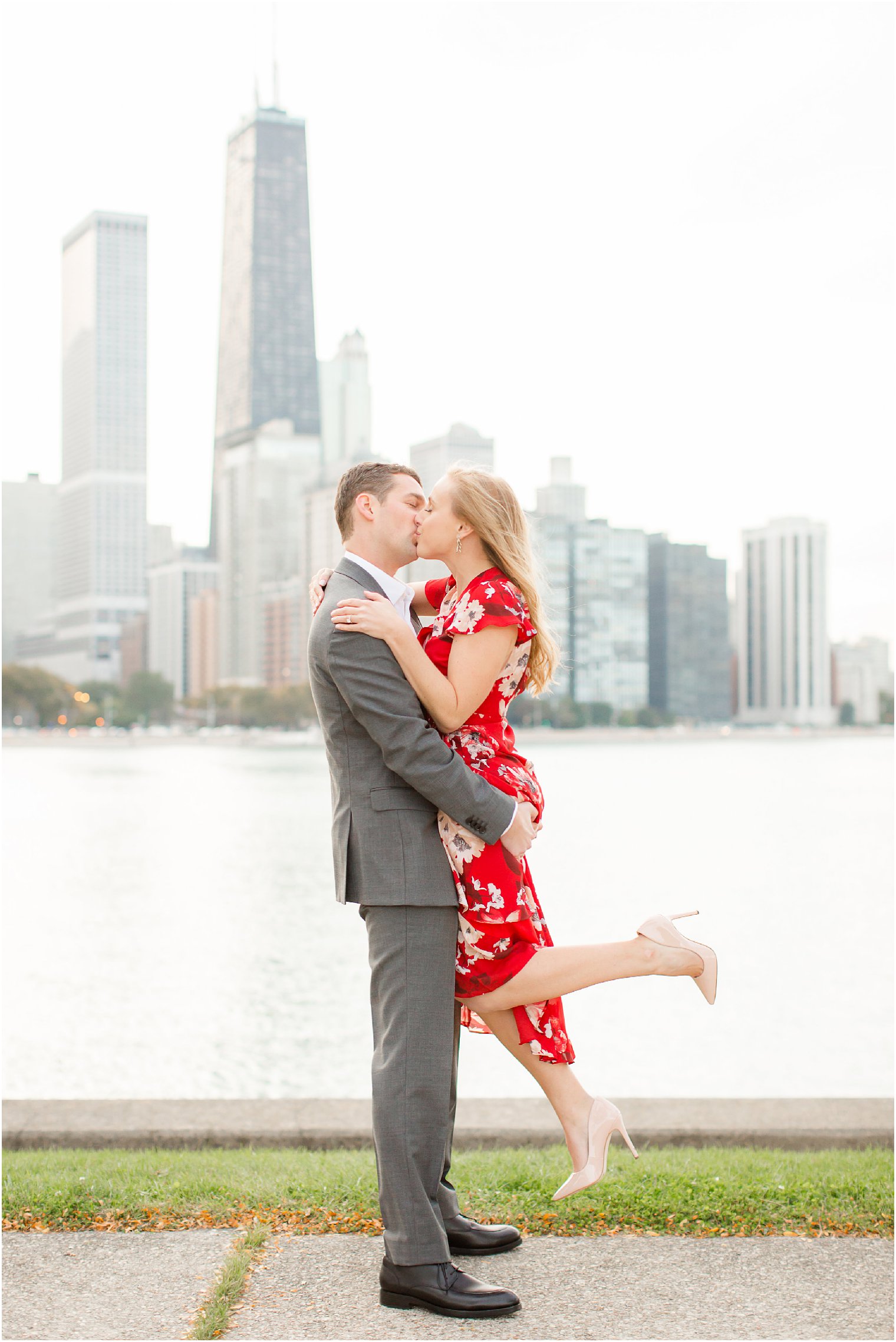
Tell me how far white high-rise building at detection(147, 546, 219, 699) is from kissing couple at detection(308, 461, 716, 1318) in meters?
129

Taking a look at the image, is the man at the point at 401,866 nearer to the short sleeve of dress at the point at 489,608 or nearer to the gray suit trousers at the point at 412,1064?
the gray suit trousers at the point at 412,1064

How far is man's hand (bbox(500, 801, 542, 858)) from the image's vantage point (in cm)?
286

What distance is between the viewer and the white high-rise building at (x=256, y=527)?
123 metres

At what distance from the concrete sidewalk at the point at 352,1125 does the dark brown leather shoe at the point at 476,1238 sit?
1136mm

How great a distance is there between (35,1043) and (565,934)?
34.9ft

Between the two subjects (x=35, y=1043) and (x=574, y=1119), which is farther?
(x=35, y=1043)

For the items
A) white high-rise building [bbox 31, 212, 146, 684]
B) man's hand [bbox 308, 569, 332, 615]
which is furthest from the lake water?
white high-rise building [bbox 31, 212, 146, 684]

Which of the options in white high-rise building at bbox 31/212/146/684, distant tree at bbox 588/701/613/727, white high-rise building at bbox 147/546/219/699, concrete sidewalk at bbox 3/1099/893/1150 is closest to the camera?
concrete sidewalk at bbox 3/1099/893/1150

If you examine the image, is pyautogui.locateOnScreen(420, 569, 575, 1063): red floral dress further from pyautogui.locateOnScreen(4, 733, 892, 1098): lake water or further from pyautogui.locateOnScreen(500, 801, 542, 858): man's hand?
pyautogui.locateOnScreen(4, 733, 892, 1098): lake water

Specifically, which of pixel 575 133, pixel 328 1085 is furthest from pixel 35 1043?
pixel 575 133

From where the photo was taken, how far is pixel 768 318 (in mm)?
135500

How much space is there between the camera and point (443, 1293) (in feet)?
8.94

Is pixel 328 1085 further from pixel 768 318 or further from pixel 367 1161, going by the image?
pixel 768 318

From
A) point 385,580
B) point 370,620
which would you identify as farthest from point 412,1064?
point 385,580
